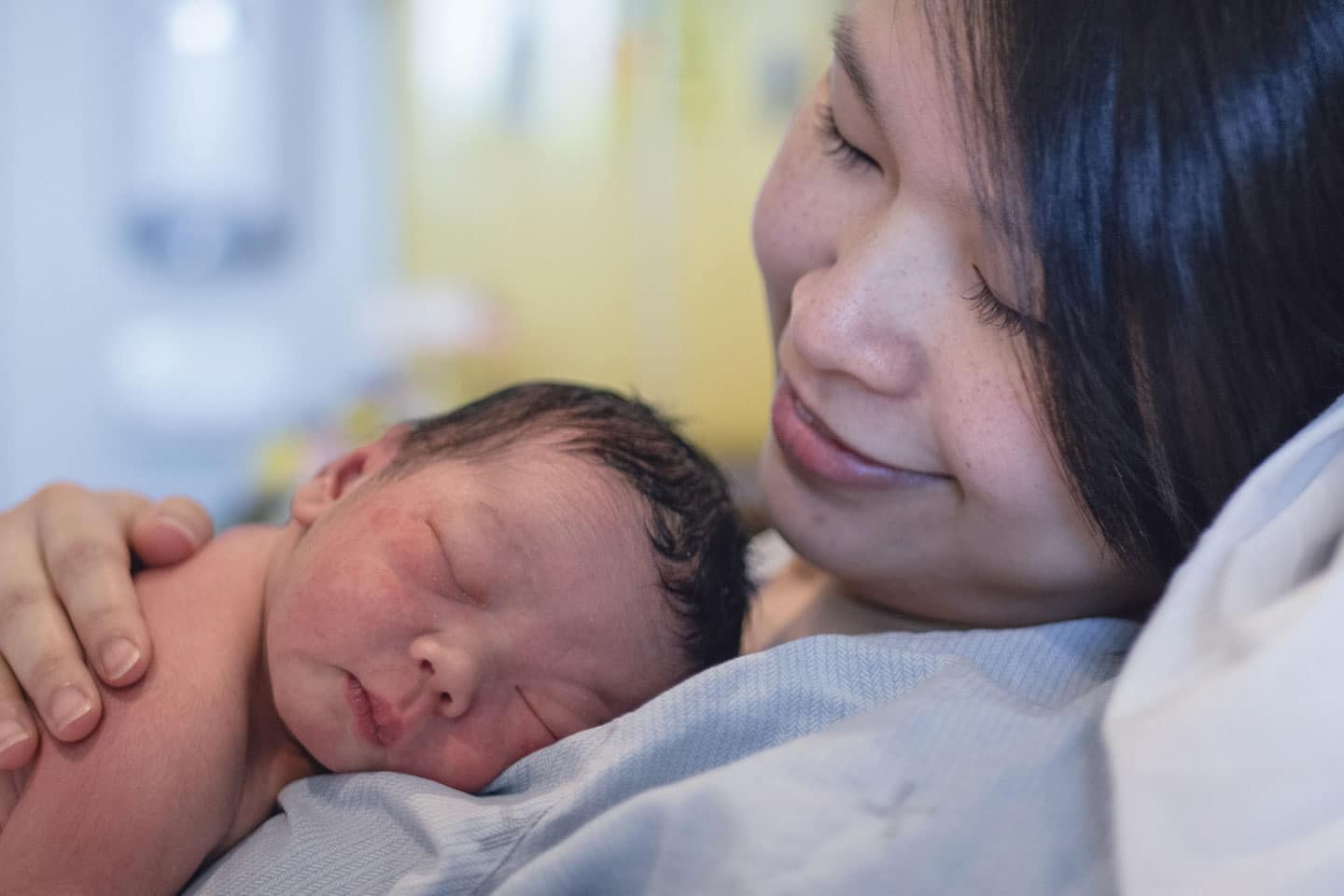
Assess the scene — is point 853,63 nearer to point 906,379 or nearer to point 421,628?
point 906,379

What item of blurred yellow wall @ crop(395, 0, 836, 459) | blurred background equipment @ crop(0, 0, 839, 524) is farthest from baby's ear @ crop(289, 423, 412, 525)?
blurred yellow wall @ crop(395, 0, 836, 459)

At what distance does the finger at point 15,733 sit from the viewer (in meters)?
0.79

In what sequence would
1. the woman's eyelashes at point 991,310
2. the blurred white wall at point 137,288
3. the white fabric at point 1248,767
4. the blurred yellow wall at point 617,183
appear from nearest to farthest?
the white fabric at point 1248,767 → the woman's eyelashes at point 991,310 → the blurred white wall at point 137,288 → the blurred yellow wall at point 617,183

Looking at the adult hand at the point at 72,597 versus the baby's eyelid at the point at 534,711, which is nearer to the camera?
the adult hand at the point at 72,597

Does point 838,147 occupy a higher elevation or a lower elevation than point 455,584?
higher

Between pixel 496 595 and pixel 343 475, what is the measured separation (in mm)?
251

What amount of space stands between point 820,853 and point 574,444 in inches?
18.5

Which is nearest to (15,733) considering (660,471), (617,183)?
(660,471)

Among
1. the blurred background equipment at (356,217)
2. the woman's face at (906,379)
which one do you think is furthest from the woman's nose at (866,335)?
the blurred background equipment at (356,217)

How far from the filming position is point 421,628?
899 millimetres

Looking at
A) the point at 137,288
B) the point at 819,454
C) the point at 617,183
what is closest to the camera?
the point at 819,454

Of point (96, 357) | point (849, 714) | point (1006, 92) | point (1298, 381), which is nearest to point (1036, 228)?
point (1006, 92)

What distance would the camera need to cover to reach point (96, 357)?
11.8ft

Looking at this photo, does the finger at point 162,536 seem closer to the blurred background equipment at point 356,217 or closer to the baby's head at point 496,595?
the baby's head at point 496,595
